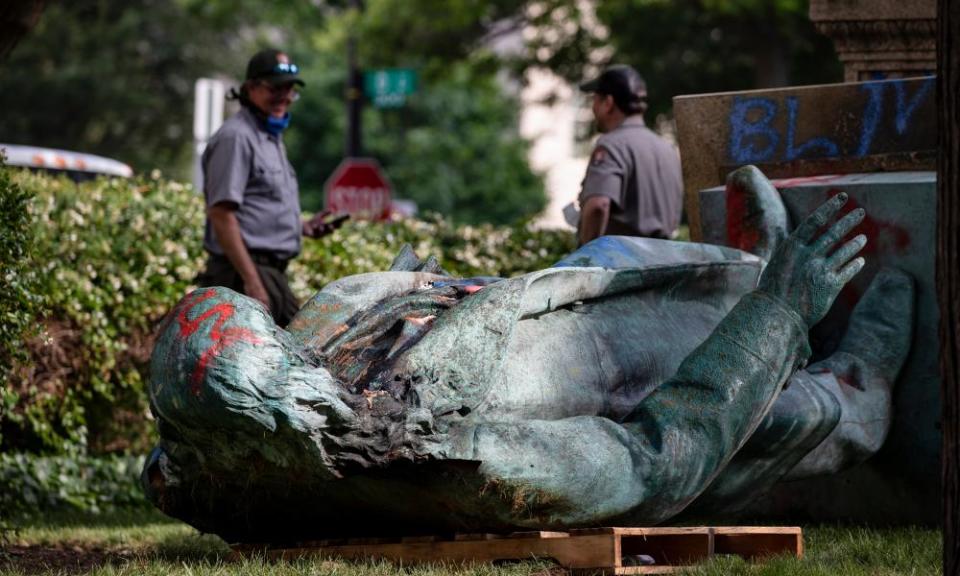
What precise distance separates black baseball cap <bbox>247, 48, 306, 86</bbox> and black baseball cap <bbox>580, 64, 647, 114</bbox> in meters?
1.67

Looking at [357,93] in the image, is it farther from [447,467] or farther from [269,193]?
[447,467]

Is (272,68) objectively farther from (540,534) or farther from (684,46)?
(684,46)

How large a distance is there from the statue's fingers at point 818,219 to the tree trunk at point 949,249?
56.7 inches

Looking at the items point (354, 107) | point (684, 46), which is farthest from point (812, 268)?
point (354, 107)

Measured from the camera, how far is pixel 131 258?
A: 890 cm

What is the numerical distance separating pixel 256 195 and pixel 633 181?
1.94 meters

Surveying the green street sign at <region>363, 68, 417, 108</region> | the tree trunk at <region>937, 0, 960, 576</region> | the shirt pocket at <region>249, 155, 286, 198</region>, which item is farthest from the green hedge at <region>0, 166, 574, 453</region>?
the green street sign at <region>363, 68, 417, 108</region>

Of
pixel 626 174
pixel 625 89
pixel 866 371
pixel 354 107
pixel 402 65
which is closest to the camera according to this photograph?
pixel 866 371

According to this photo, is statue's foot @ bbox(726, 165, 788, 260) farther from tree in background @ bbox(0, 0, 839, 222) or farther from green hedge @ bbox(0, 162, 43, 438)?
tree in background @ bbox(0, 0, 839, 222)

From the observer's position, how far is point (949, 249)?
13.5ft

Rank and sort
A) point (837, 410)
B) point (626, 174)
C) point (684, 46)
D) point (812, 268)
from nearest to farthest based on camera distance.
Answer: point (812, 268) → point (837, 410) → point (626, 174) → point (684, 46)

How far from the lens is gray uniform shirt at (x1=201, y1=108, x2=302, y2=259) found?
7688 mm

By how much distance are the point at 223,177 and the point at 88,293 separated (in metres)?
1.36

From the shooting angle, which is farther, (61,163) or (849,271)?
(61,163)
